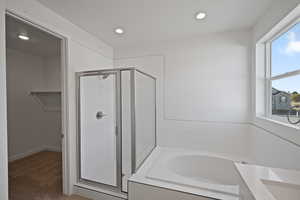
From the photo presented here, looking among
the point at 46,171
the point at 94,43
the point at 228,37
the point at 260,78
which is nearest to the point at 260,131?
the point at 260,78

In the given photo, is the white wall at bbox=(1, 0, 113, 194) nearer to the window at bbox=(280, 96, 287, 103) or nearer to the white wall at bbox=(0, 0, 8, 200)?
the white wall at bbox=(0, 0, 8, 200)

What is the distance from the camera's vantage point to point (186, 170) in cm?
196

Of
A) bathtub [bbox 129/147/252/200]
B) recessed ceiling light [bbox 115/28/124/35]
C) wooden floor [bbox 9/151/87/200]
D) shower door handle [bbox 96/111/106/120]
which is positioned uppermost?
recessed ceiling light [bbox 115/28/124/35]

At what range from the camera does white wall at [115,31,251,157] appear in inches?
78.1

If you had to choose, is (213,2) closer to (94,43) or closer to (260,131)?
(260,131)

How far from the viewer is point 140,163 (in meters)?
1.72

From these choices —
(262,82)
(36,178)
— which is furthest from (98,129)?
(262,82)

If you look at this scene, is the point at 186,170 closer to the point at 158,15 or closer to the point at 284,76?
the point at 284,76

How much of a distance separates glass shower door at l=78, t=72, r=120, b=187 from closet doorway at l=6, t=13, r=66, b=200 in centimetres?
29

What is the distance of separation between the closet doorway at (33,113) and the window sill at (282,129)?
2.42 m

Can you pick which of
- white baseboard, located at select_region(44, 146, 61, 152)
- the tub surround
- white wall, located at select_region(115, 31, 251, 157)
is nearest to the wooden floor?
white baseboard, located at select_region(44, 146, 61, 152)

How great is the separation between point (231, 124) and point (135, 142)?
1.53 meters

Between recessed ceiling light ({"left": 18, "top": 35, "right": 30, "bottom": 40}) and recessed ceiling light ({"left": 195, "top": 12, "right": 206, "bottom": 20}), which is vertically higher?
recessed ceiling light ({"left": 195, "top": 12, "right": 206, "bottom": 20})

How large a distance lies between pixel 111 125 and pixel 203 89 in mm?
1561
